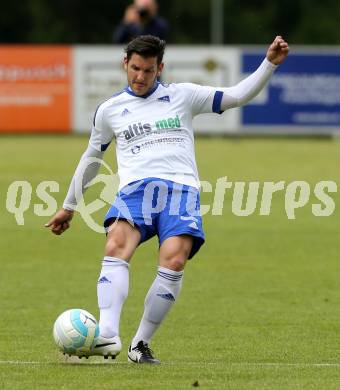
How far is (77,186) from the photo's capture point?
7.81 meters

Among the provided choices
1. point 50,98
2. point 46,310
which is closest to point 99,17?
point 50,98

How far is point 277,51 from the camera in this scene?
7.57 meters

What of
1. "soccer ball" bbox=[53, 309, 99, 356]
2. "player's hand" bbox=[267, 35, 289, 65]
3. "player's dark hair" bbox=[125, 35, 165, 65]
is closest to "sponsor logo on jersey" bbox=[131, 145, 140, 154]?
"player's dark hair" bbox=[125, 35, 165, 65]

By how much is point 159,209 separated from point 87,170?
0.58 m

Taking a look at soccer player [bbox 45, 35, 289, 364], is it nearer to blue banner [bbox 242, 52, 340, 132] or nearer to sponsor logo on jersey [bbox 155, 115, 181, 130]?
sponsor logo on jersey [bbox 155, 115, 181, 130]

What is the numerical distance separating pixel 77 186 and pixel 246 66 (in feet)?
69.3

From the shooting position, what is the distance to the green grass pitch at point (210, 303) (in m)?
7.01

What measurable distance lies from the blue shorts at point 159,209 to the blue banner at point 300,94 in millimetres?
21043

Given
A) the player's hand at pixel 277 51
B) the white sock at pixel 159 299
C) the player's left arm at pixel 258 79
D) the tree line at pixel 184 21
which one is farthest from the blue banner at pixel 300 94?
the tree line at pixel 184 21

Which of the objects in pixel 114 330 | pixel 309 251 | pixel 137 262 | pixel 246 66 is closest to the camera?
pixel 114 330

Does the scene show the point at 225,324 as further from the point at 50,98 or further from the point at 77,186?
the point at 50,98

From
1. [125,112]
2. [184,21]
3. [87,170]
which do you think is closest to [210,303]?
[87,170]

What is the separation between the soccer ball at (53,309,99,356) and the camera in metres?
7.14

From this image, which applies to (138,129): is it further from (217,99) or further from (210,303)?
(210,303)
